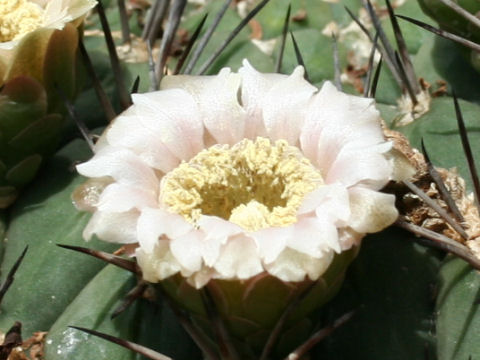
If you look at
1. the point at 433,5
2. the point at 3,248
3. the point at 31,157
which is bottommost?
the point at 3,248

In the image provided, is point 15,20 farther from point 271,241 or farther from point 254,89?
point 271,241

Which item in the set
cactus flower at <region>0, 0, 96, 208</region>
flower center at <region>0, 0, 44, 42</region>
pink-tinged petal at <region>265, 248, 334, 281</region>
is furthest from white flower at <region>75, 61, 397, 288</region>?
flower center at <region>0, 0, 44, 42</region>

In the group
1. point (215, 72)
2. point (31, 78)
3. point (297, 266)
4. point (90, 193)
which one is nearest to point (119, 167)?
point (90, 193)

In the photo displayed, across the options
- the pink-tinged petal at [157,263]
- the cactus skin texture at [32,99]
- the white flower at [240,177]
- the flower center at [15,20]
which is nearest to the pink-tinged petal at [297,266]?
the white flower at [240,177]

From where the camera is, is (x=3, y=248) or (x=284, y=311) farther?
(x=3, y=248)

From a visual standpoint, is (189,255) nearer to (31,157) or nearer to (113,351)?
(113,351)

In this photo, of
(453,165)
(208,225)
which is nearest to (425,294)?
(453,165)

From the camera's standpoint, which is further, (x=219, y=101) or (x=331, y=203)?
(x=219, y=101)
